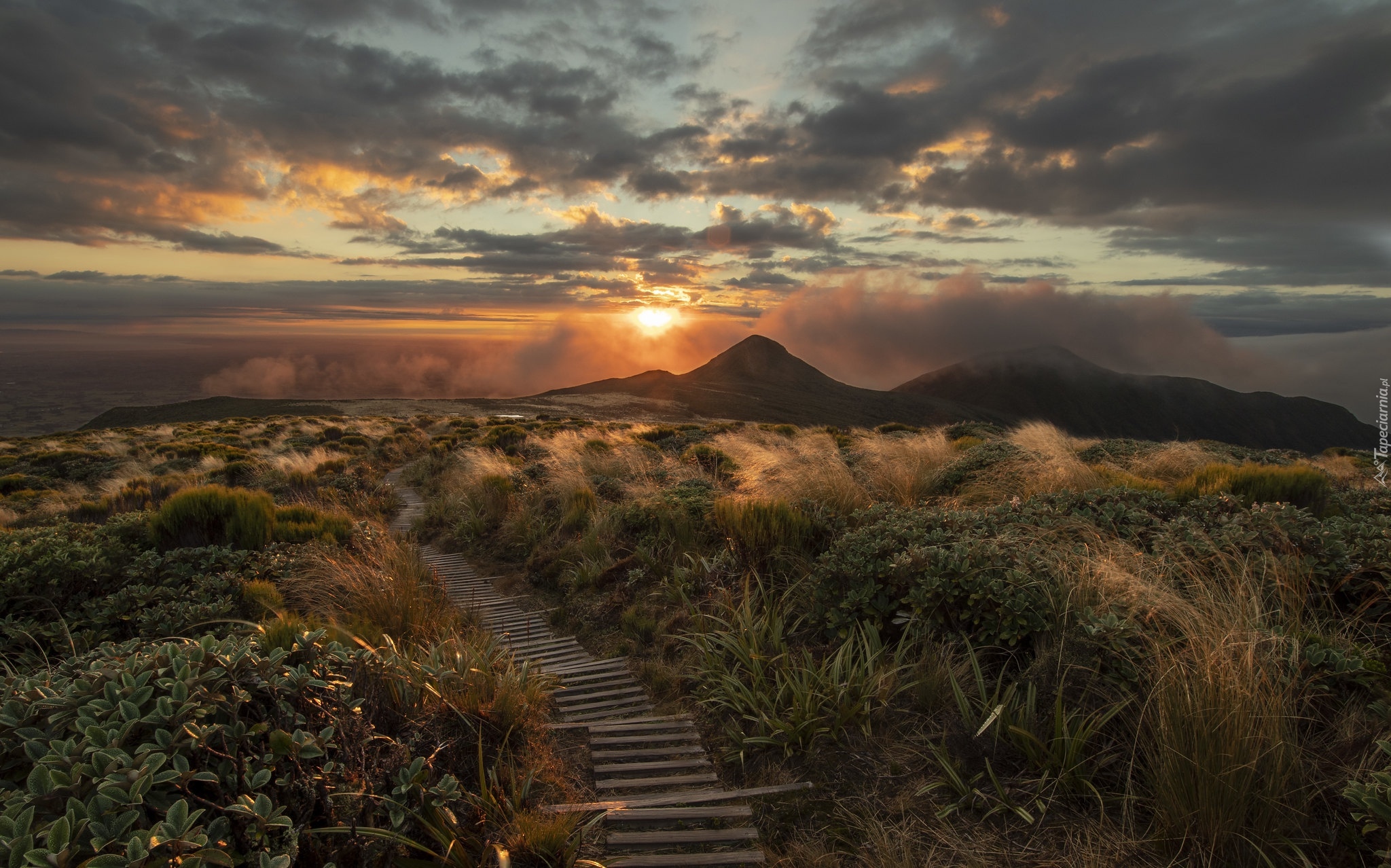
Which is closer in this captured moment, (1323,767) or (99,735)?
(99,735)

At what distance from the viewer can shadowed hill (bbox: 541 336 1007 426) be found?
10562 cm

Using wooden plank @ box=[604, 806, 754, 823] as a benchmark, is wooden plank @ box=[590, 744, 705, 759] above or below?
below

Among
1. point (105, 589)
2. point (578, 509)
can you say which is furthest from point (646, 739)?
point (578, 509)

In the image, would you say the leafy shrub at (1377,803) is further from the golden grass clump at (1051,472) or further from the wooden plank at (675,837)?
the golden grass clump at (1051,472)

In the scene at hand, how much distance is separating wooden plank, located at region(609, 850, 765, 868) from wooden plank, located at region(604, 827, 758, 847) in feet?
0.34

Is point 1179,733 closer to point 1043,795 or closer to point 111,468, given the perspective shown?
point 1043,795

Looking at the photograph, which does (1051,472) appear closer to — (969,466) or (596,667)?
(969,466)

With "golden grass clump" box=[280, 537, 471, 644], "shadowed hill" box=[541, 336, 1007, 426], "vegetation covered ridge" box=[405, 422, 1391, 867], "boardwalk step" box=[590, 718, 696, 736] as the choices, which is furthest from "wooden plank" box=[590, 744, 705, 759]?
"shadowed hill" box=[541, 336, 1007, 426]

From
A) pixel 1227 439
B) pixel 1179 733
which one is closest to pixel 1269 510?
pixel 1179 733

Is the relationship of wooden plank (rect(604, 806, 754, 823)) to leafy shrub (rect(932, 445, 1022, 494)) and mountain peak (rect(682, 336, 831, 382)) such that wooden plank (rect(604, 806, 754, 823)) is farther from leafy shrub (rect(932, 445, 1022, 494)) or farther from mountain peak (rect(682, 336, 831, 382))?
mountain peak (rect(682, 336, 831, 382))

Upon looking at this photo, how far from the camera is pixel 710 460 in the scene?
12.7 meters

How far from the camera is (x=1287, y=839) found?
262cm

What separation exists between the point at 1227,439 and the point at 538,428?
225m

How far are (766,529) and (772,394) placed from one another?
135 meters
